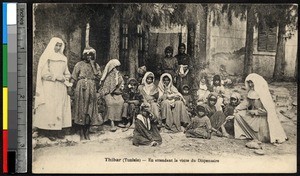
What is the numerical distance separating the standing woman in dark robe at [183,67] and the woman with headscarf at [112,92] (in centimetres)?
23

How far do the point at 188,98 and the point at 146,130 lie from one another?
0.68 ft

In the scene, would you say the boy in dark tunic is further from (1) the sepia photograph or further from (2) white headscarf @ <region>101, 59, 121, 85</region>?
(2) white headscarf @ <region>101, 59, 121, 85</region>

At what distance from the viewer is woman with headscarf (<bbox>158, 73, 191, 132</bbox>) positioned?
1.83 meters

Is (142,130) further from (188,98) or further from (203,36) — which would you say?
(203,36)

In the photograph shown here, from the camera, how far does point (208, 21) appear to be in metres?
1.83

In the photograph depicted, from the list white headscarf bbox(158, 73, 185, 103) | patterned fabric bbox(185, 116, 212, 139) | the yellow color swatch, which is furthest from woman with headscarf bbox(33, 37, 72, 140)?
patterned fabric bbox(185, 116, 212, 139)

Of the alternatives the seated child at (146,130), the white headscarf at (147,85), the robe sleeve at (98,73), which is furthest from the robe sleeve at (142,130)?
the robe sleeve at (98,73)

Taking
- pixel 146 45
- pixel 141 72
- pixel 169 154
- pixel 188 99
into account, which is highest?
pixel 146 45

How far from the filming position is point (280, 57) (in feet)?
6.02

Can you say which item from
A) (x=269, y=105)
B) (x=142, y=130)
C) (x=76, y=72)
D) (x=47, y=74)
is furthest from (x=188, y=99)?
(x=47, y=74)

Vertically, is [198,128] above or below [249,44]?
below

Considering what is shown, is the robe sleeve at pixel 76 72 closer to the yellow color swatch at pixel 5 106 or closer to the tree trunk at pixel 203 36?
the yellow color swatch at pixel 5 106

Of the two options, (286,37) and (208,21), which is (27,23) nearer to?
(208,21)

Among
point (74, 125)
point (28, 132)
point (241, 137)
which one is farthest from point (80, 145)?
point (241, 137)
